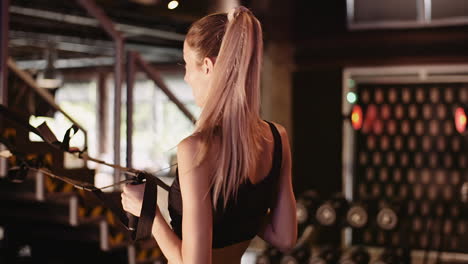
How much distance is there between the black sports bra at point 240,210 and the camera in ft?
5.17

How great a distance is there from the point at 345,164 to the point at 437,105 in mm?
1449

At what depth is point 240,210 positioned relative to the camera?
1602 millimetres

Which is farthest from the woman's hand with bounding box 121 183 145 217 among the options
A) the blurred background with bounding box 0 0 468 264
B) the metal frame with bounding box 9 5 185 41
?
the blurred background with bounding box 0 0 468 264

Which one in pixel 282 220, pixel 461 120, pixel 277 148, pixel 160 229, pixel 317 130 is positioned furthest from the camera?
pixel 317 130

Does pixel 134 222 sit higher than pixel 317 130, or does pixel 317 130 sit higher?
pixel 317 130

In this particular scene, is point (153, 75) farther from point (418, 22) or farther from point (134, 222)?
point (418, 22)

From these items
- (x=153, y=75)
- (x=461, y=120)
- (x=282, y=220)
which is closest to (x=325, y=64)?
(x=461, y=120)

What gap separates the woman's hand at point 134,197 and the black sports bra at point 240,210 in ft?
0.24

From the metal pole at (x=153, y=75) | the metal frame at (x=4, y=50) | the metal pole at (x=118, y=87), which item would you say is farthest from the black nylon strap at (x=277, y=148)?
the metal pole at (x=118, y=87)

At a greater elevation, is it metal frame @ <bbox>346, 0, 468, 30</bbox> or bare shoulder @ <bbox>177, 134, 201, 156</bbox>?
metal frame @ <bbox>346, 0, 468, 30</bbox>

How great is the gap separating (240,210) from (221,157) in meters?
0.17

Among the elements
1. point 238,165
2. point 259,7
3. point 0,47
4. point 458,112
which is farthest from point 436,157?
point 238,165

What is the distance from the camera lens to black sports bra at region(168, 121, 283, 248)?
5.17ft

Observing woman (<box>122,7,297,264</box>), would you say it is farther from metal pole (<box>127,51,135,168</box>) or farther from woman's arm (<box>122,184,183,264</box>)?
metal pole (<box>127,51,135,168</box>)
